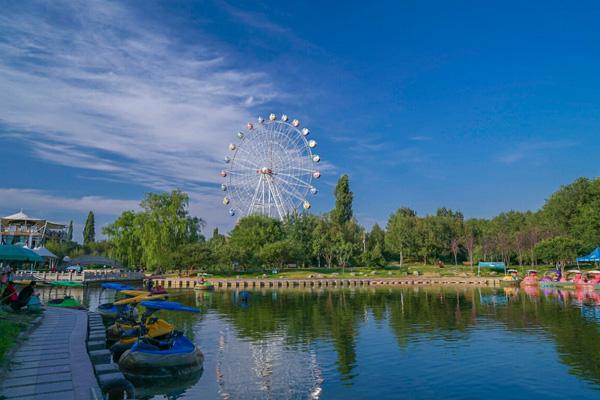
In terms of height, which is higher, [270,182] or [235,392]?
[270,182]

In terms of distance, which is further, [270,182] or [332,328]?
[270,182]

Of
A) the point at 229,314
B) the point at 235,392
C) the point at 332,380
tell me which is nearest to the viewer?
the point at 235,392

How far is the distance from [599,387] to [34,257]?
29877 mm

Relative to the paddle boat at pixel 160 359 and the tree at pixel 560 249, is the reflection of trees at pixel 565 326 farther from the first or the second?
the tree at pixel 560 249

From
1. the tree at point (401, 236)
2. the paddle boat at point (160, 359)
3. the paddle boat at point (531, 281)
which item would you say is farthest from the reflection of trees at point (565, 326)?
the tree at point (401, 236)

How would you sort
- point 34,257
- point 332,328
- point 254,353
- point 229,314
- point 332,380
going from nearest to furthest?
1. point 332,380
2. point 254,353
3. point 34,257
4. point 332,328
5. point 229,314

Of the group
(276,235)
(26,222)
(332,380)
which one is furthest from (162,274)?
(332,380)

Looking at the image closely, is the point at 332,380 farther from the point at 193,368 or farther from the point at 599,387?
the point at 599,387

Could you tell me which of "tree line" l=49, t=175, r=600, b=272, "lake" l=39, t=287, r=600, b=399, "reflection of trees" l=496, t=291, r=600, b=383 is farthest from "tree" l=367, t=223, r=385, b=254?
"lake" l=39, t=287, r=600, b=399

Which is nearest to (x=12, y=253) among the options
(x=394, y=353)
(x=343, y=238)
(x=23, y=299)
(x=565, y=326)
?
(x=23, y=299)

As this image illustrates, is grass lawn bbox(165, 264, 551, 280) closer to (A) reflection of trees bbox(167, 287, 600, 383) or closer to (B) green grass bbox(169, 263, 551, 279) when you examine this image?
(B) green grass bbox(169, 263, 551, 279)

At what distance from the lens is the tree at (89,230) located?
141750 mm

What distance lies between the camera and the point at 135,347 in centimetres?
1941

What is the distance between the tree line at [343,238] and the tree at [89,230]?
26.2 feet
